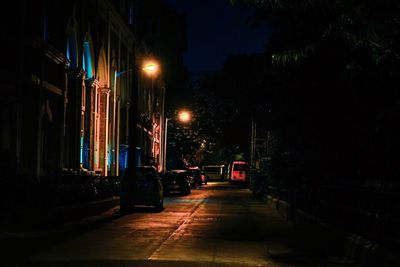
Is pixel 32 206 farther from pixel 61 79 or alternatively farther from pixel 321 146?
pixel 61 79

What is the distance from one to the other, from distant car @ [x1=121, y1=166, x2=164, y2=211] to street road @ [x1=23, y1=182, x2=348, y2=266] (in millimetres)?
4407

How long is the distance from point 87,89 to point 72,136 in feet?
15.2

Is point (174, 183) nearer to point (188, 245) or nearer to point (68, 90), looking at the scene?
point (68, 90)

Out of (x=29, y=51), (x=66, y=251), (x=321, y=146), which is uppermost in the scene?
(x=29, y=51)

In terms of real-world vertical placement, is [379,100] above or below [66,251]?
above

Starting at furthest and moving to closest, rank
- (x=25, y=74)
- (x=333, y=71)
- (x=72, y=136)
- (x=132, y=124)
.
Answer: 1. (x=72, y=136)
2. (x=132, y=124)
3. (x=25, y=74)
4. (x=333, y=71)

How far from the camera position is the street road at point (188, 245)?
12.4 metres

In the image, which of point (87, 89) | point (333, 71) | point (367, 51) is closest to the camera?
point (367, 51)

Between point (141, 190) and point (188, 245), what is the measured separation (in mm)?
13299

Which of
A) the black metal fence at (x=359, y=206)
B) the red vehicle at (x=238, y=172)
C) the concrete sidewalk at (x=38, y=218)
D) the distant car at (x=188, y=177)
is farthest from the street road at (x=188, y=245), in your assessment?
the red vehicle at (x=238, y=172)

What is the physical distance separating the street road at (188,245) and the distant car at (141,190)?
4.41m

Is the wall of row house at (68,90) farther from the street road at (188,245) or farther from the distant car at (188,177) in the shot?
the street road at (188,245)

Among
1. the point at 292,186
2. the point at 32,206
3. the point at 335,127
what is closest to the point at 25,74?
the point at 32,206

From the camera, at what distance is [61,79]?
1193 inches
